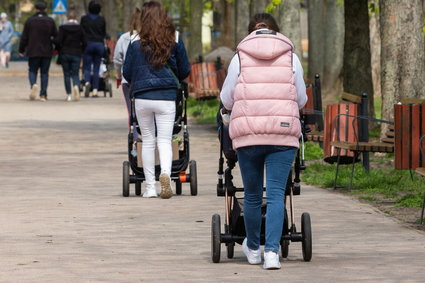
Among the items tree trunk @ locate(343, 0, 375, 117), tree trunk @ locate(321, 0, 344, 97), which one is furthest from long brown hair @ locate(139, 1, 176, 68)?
tree trunk @ locate(321, 0, 344, 97)

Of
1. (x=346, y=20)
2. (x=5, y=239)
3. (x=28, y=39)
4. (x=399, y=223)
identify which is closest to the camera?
(x=5, y=239)

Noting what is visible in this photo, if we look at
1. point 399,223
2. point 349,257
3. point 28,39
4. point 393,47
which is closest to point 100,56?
point 28,39

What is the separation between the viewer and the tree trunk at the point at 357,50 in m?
22.6

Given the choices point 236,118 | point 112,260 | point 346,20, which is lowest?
point 112,260

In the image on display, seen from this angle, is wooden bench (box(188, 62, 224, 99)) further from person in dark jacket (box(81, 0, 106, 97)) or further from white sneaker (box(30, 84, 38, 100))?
white sneaker (box(30, 84, 38, 100))

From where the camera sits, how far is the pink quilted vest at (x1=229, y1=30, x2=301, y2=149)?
29.2 ft

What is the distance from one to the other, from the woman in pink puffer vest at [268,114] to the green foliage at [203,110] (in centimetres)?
1602

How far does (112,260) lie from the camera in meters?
9.44

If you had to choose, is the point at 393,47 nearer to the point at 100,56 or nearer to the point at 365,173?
the point at 365,173

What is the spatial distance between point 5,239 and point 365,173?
581cm

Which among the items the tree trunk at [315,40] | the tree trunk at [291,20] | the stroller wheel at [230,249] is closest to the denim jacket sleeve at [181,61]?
the stroller wheel at [230,249]

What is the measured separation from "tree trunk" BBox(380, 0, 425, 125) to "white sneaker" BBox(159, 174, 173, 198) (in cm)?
467

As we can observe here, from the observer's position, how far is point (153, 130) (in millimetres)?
13461

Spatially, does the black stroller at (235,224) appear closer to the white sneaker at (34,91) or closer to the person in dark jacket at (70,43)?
the person in dark jacket at (70,43)
